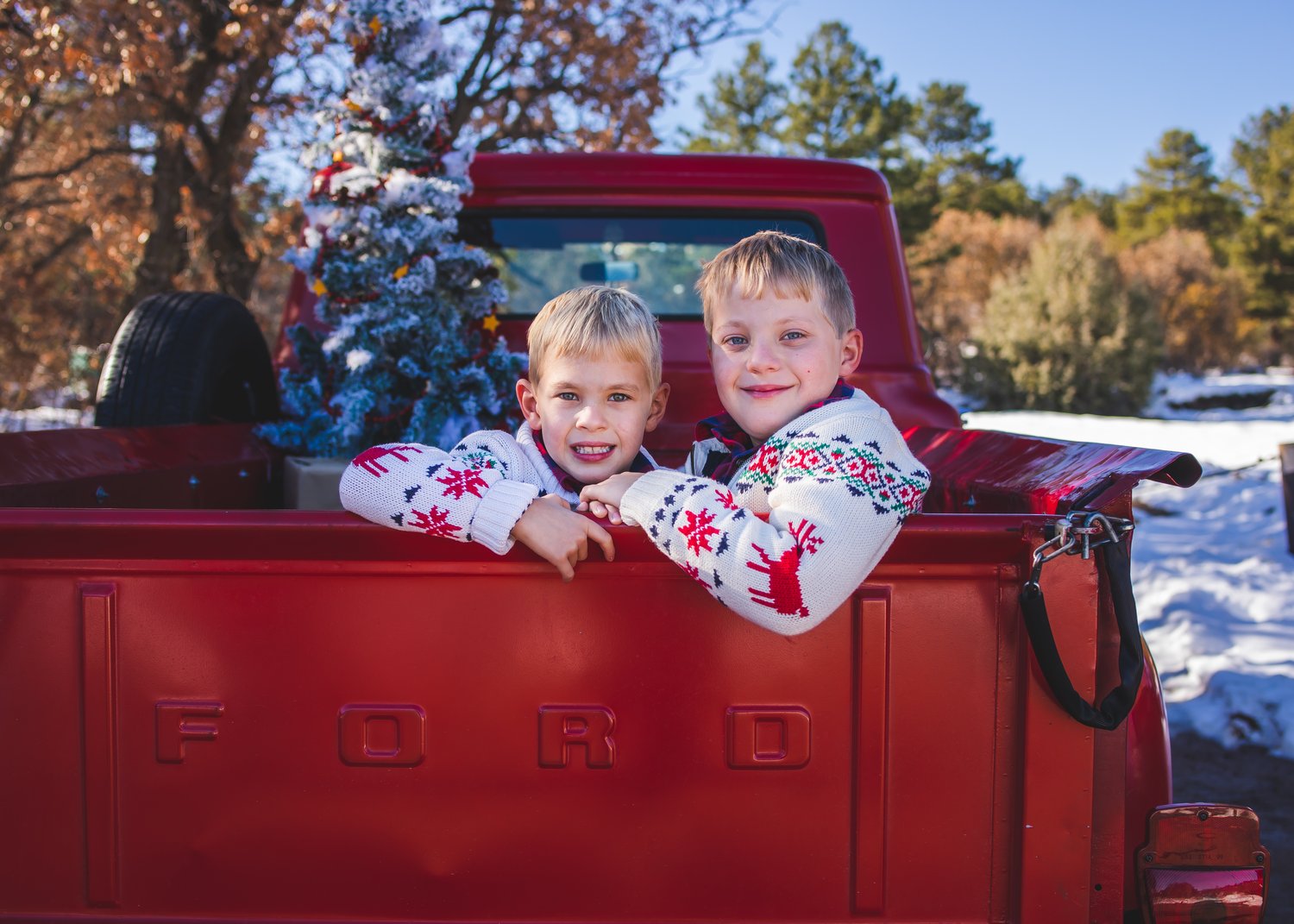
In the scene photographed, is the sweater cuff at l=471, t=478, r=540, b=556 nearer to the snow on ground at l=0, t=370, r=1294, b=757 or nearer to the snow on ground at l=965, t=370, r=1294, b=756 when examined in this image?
the snow on ground at l=965, t=370, r=1294, b=756

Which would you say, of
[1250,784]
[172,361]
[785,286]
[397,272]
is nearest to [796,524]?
[785,286]

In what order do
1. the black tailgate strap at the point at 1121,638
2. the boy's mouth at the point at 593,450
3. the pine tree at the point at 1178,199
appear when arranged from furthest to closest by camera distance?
1. the pine tree at the point at 1178,199
2. the boy's mouth at the point at 593,450
3. the black tailgate strap at the point at 1121,638

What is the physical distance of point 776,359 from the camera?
1623 millimetres

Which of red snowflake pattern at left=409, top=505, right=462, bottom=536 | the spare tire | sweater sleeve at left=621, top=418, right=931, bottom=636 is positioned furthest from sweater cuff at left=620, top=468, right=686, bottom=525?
the spare tire

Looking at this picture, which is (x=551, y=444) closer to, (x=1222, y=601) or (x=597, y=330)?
(x=597, y=330)

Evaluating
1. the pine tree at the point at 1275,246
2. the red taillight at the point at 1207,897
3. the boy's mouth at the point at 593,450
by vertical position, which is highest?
the pine tree at the point at 1275,246

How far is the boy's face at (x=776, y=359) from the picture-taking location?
1629mm

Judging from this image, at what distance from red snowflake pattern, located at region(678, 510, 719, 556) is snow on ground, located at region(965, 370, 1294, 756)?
170 centimetres

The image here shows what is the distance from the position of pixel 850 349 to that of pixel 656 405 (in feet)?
1.21

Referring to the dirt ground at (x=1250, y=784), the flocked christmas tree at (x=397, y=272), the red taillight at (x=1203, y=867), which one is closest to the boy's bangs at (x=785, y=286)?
the red taillight at (x=1203, y=867)

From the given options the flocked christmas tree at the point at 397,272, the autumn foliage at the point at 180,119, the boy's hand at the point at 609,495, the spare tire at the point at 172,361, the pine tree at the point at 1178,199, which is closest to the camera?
the boy's hand at the point at 609,495

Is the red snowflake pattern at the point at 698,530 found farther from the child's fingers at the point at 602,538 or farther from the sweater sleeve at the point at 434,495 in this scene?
the sweater sleeve at the point at 434,495

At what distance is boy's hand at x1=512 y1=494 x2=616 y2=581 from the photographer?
1.28m

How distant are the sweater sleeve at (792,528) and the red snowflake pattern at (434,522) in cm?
24
